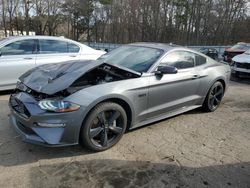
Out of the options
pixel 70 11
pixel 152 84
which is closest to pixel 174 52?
pixel 152 84

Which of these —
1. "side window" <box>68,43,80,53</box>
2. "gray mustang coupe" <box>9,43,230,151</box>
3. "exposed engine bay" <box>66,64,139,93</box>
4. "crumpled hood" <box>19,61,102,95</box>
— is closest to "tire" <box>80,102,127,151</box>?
"gray mustang coupe" <box>9,43,230,151</box>

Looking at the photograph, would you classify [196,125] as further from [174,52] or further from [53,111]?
[53,111]

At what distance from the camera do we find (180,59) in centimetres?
474

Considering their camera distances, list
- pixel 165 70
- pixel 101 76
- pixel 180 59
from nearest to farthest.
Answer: pixel 101 76, pixel 165 70, pixel 180 59

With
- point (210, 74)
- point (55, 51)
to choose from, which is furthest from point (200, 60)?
point (55, 51)

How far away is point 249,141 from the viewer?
13.9ft

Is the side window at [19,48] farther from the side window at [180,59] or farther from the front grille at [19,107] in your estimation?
the side window at [180,59]

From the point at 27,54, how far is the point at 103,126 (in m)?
3.58

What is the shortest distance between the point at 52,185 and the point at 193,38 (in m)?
35.8

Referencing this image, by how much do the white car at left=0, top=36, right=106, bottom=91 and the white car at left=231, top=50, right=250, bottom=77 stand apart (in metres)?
6.15

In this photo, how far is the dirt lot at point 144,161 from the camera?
2.99m

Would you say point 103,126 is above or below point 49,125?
below

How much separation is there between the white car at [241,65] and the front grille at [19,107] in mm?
8447

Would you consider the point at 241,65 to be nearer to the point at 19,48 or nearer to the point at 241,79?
the point at 241,79
